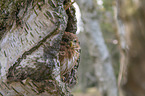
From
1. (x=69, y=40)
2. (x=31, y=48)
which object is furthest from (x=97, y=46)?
(x=31, y=48)

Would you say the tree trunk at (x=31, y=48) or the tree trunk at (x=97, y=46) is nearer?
the tree trunk at (x=31, y=48)

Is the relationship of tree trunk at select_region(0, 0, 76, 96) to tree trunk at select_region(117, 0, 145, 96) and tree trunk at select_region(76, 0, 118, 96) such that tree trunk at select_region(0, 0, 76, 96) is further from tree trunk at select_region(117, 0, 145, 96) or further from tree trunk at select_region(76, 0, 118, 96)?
tree trunk at select_region(76, 0, 118, 96)

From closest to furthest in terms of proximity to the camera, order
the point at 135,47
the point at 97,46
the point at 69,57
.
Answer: the point at 135,47
the point at 69,57
the point at 97,46

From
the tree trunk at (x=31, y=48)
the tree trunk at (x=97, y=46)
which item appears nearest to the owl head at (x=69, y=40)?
the tree trunk at (x=31, y=48)

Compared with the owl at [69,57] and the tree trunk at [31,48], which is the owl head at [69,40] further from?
the tree trunk at [31,48]

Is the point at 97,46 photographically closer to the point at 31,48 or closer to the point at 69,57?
the point at 69,57

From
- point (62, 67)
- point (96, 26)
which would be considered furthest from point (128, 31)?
point (96, 26)
